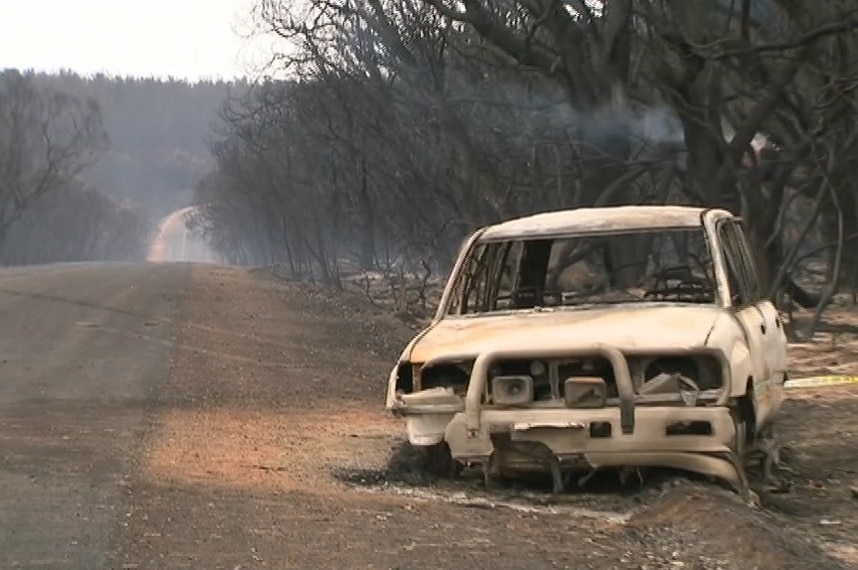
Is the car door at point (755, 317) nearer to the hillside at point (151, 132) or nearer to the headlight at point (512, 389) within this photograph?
the headlight at point (512, 389)

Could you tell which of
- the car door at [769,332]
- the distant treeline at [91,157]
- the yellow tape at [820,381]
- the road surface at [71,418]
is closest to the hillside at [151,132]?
the distant treeline at [91,157]

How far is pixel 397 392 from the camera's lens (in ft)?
27.0

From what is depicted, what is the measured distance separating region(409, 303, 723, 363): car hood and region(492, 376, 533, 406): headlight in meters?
0.19

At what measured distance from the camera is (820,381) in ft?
46.9

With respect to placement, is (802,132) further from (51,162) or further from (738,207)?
(51,162)

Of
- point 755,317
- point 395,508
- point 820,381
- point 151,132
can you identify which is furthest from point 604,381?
point 151,132

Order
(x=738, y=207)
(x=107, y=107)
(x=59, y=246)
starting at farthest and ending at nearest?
(x=107, y=107) → (x=59, y=246) → (x=738, y=207)

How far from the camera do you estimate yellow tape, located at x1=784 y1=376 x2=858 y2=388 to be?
548 inches

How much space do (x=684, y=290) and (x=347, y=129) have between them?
28786 millimetres

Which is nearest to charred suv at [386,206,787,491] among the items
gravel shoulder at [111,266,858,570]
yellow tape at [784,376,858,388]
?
gravel shoulder at [111,266,858,570]

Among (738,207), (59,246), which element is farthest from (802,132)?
(59,246)

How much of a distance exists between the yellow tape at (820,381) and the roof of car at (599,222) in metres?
4.95

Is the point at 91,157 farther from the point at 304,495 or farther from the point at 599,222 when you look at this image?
the point at 304,495

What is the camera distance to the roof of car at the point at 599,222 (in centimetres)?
920
